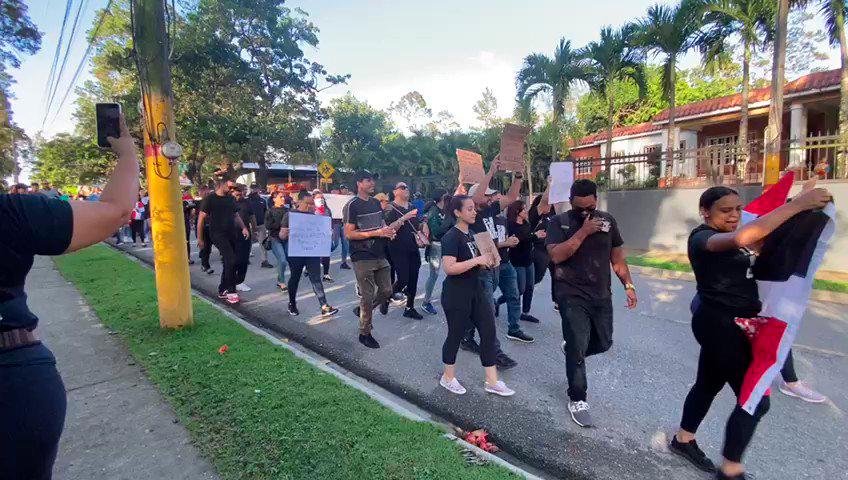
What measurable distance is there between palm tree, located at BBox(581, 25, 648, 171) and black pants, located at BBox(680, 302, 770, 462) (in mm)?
14863

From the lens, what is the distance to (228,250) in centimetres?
720

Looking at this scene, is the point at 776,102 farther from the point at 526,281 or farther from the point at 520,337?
the point at 520,337

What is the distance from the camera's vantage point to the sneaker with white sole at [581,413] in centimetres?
342

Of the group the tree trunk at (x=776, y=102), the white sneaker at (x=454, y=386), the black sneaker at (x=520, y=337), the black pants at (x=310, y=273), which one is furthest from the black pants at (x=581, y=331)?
the tree trunk at (x=776, y=102)

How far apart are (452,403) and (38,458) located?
9.10 feet

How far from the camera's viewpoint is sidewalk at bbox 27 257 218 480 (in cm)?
289

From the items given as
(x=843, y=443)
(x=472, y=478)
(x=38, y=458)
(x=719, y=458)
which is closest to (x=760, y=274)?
(x=719, y=458)

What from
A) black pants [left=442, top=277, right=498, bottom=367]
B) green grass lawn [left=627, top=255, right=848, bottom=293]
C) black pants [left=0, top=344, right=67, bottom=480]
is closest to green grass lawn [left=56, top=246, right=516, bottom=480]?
black pants [left=442, top=277, right=498, bottom=367]

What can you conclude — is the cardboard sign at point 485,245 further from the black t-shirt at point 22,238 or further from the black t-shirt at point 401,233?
the black t-shirt at point 22,238

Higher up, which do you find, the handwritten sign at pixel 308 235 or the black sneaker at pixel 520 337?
the handwritten sign at pixel 308 235

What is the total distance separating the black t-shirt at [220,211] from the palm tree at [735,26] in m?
14.0

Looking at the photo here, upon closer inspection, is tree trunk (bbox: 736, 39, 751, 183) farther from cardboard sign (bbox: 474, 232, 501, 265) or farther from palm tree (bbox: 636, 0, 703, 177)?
cardboard sign (bbox: 474, 232, 501, 265)

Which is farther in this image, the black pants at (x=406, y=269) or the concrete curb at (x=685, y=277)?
the concrete curb at (x=685, y=277)

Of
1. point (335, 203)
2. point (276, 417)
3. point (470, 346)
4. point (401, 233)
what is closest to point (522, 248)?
point (470, 346)
